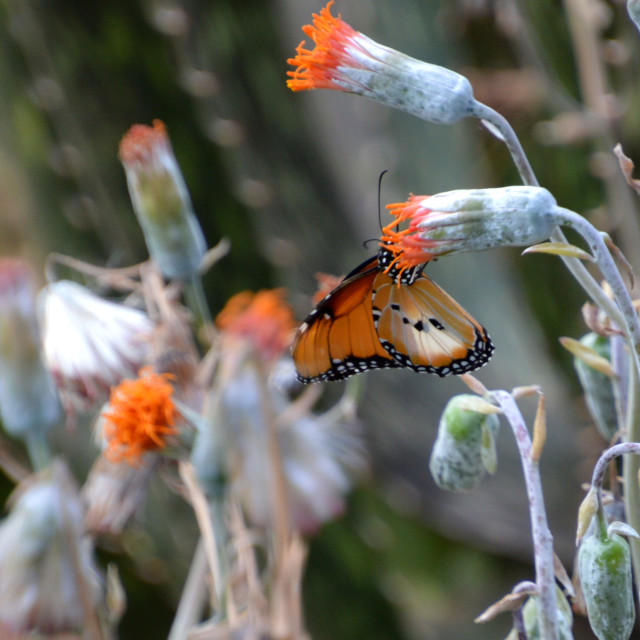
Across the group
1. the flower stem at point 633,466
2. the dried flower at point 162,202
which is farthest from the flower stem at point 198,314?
the flower stem at point 633,466

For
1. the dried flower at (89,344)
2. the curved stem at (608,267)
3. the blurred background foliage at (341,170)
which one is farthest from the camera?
the blurred background foliage at (341,170)

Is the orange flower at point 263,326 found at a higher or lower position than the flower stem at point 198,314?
lower

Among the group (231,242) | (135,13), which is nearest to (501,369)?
(231,242)

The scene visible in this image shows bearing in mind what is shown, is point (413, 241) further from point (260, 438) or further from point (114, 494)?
point (114, 494)

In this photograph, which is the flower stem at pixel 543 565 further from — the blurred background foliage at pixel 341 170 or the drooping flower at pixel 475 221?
the blurred background foliage at pixel 341 170

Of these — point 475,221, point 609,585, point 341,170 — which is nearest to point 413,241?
point 475,221

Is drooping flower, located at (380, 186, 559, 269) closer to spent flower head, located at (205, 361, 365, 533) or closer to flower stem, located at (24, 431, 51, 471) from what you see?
spent flower head, located at (205, 361, 365, 533)

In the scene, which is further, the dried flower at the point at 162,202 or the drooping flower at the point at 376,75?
the dried flower at the point at 162,202
